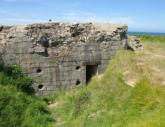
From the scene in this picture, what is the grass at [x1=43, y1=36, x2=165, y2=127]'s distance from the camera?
471cm

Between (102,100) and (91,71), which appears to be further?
(91,71)

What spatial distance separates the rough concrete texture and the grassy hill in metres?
0.32

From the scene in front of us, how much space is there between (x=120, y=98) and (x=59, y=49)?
267cm

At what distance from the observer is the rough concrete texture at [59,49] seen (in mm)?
6051

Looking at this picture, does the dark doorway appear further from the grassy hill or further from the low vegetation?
the low vegetation

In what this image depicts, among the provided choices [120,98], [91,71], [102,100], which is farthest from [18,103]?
[91,71]

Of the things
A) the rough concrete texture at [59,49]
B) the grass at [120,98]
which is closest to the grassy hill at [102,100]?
the grass at [120,98]

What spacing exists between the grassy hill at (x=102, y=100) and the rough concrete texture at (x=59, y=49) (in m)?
0.32

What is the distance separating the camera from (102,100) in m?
5.73

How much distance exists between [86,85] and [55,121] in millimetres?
2055

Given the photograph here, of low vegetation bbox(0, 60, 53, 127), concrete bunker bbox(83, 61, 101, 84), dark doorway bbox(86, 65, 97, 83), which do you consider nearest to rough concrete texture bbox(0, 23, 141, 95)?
concrete bunker bbox(83, 61, 101, 84)

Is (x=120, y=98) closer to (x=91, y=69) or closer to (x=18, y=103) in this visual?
(x=91, y=69)

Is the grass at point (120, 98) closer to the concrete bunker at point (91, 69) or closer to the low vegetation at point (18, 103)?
the concrete bunker at point (91, 69)

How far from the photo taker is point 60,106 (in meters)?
6.09
